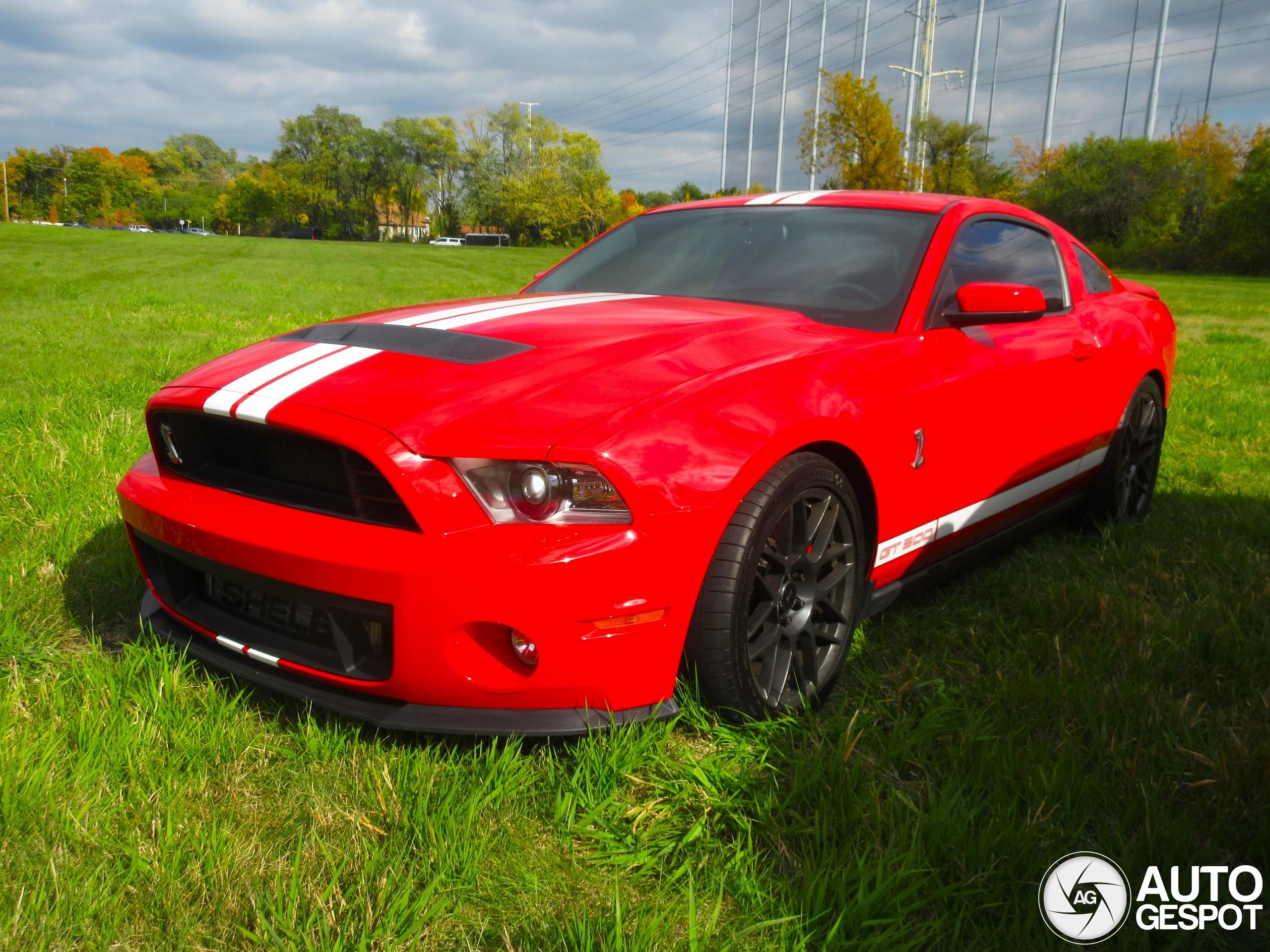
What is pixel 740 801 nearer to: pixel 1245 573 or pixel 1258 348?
pixel 1245 573

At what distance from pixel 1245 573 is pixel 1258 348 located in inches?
333

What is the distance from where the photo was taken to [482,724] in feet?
5.97

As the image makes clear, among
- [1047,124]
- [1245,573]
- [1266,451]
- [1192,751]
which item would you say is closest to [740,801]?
[1192,751]

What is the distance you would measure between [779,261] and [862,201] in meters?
0.43

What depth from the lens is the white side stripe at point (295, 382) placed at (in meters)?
1.96

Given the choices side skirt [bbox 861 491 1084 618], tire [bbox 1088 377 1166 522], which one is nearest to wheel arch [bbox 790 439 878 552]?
side skirt [bbox 861 491 1084 618]

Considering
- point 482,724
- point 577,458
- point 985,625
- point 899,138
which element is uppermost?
point 899,138

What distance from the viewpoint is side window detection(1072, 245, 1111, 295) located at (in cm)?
379

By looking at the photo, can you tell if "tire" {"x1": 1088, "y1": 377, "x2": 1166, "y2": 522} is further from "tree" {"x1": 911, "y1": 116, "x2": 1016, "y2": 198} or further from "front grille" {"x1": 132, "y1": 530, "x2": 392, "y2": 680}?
"tree" {"x1": 911, "y1": 116, "x2": 1016, "y2": 198}

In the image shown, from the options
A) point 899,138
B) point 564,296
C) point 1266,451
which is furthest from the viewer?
point 899,138

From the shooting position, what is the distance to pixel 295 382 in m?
2.05

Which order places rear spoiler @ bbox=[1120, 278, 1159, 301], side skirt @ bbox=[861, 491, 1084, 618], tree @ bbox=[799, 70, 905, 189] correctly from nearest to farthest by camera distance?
side skirt @ bbox=[861, 491, 1084, 618] → rear spoiler @ bbox=[1120, 278, 1159, 301] → tree @ bbox=[799, 70, 905, 189]

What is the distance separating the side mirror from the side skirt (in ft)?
2.39

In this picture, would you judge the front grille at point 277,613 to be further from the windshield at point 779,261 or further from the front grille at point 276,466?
the windshield at point 779,261
